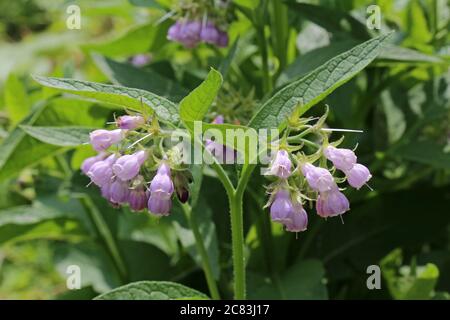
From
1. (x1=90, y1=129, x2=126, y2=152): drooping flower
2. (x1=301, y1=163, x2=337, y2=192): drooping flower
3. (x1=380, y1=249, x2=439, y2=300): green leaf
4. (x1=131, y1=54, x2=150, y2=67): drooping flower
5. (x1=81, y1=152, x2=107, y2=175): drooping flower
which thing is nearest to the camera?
(x1=301, y1=163, x2=337, y2=192): drooping flower

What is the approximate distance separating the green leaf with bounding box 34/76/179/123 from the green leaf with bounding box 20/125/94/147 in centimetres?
25

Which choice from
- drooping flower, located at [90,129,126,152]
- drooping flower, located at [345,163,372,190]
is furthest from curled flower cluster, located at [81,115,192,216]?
drooping flower, located at [345,163,372,190]

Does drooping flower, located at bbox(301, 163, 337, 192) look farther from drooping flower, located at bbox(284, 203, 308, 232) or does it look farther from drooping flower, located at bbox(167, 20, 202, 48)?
drooping flower, located at bbox(167, 20, 202, 48)

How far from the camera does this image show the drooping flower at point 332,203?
124 centimetres

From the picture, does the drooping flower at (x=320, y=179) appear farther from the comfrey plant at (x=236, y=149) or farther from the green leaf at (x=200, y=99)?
the green leaf at (x=200, y=99)

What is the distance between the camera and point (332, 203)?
4.08 ft

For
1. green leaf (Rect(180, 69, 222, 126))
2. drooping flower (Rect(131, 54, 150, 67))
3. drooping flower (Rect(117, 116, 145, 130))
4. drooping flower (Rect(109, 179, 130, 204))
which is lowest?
drooping flower (Rect(109, 179, 130, 204))

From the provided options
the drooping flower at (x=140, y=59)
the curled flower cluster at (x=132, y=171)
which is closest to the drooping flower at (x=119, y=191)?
the curled flower cluster at (x=132, y=171)

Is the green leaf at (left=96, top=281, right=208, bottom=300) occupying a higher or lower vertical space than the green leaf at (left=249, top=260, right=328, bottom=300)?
higher

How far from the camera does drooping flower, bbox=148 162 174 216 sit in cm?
125

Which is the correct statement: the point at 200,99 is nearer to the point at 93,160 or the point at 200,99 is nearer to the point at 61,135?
the point at 93,160

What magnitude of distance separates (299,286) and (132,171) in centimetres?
60

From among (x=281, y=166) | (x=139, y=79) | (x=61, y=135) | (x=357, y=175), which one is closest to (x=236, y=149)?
(x=281, y=166)

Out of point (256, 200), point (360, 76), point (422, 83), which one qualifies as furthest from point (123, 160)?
point (422, 83)
